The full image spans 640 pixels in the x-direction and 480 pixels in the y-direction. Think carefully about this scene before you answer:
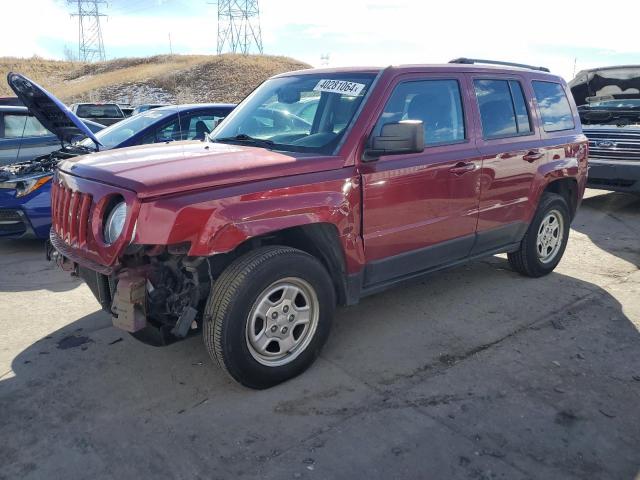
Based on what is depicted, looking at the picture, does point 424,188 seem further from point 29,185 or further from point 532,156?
point 29,185

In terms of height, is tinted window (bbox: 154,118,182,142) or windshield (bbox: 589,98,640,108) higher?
windshield (bbox: 589,98,640,108)

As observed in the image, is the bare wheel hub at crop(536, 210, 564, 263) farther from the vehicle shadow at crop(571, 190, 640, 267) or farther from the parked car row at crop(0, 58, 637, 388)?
the vehicle shadow at crop(571, 190, 640, 267)

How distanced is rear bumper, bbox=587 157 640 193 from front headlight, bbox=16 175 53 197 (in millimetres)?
7636

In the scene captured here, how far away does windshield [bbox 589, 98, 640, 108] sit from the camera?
9.24 metres

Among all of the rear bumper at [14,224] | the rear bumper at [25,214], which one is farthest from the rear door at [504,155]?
the rear bumper at [14,224]

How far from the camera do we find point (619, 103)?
31.5 feet

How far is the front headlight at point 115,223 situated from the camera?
293 centimetres

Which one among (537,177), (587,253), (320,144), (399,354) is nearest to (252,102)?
(320,144)

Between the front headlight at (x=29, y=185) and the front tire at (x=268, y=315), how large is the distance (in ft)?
13.5

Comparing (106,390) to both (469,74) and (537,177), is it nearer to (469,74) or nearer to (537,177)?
(469,74)

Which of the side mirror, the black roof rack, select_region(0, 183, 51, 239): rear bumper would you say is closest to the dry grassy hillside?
select_region(0, 183, 51, 239): rear bumper

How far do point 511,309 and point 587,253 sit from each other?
225cm

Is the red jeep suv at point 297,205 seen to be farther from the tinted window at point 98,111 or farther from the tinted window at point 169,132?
the tinted window at point 98,111

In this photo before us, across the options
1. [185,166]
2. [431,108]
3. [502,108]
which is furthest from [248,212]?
[502,108]
